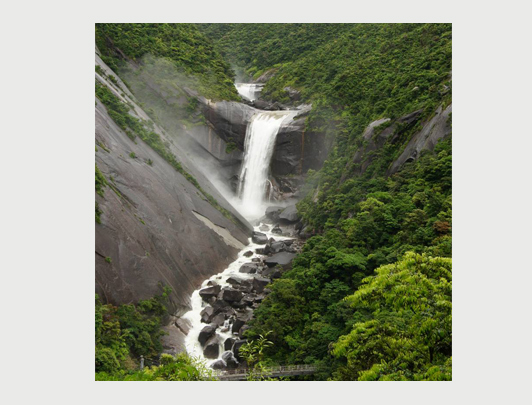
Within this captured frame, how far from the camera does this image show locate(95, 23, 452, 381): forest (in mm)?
11453

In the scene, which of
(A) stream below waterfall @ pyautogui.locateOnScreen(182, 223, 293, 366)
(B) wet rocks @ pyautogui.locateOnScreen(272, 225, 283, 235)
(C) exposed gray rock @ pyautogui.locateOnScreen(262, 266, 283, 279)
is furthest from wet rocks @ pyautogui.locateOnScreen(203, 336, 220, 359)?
(B) wet rocks @ pyautogui.locateOnScreen(272, 225, 283, 235)

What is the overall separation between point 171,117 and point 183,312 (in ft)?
66.6

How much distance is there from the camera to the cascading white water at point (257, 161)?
3678 cm

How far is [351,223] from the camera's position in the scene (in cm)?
2136

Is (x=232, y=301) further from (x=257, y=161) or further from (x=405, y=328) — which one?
(x=257, y=161)

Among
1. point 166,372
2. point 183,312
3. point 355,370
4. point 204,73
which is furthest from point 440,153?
point 204,73

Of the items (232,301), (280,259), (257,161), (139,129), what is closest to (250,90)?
(257,161)

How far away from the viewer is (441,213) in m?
16.7

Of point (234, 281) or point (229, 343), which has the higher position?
point (234, 281)

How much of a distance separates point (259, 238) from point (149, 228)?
30.5ft

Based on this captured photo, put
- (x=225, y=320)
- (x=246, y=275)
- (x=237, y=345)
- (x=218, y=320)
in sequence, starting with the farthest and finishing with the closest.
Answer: (x=246, y=275) < (x=225, y=320) < (x=218, y=320) < (x=237, y=345)

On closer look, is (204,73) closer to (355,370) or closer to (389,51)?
(389,51)

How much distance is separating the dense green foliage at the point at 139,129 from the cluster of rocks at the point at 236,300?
5.04 m

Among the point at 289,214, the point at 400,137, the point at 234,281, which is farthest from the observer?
the point at 289,214
